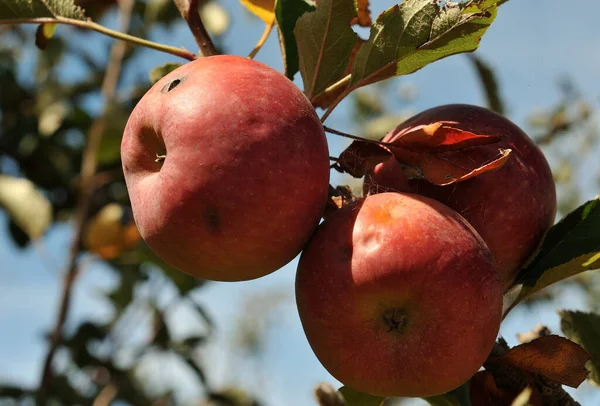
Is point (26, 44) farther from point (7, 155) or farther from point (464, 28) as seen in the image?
point (464, 28)

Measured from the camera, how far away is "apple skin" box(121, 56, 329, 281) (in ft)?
2.75

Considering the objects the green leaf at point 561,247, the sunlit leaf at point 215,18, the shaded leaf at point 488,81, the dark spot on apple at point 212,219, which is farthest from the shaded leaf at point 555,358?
the sunlit leaf at point 215,18

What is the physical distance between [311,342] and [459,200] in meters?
0.28

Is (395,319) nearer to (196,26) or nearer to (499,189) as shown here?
(499,189)

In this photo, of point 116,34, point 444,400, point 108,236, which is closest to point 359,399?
point 444,400

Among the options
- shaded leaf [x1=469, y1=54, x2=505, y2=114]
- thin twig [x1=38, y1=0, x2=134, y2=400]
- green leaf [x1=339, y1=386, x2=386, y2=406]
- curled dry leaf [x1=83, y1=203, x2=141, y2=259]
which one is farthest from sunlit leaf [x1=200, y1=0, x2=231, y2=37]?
green leaf [x1=339, y1=386, x2=386, y2=406]

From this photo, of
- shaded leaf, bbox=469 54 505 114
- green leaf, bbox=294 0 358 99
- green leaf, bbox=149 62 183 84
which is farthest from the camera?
shaded leaf, bbox=469 54 505 114

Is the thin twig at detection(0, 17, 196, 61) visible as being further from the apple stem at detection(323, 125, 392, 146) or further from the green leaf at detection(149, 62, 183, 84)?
the apple stem at detection(323, 125, 392, 146)

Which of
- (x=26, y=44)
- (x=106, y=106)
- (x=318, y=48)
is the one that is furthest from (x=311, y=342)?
(x=26, y=44)

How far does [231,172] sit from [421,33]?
345 millimetres

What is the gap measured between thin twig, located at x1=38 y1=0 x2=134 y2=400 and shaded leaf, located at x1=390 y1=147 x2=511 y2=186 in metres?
1.70

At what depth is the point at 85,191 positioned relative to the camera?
2.62 metres

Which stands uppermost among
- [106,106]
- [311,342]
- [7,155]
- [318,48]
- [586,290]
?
[318,48]

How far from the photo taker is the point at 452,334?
84 centimetres
